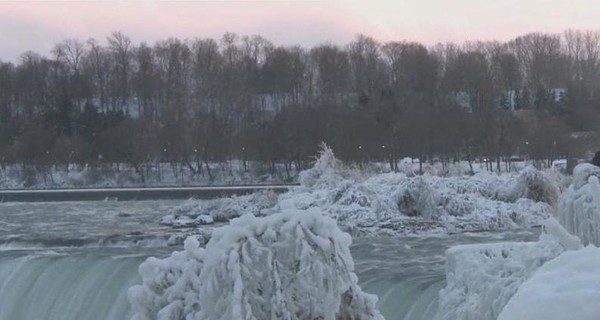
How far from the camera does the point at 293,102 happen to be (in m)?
76.2

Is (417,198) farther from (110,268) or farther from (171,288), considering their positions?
(171,288)

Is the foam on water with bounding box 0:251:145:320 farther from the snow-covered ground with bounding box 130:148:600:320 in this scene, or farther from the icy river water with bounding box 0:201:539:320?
the snow-covered ground with bounding box 130:148:600:320

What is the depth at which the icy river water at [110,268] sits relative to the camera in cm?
1262

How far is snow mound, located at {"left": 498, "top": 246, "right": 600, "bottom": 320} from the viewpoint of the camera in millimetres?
2348

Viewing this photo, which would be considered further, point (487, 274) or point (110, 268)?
point (110, 268)

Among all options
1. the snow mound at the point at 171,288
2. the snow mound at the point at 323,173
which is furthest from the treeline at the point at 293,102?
the snow mound at the point at 171,288

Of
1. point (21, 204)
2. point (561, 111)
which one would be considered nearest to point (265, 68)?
point (561, 111)

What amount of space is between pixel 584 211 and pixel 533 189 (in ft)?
60.3

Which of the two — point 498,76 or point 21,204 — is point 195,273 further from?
point 498,76

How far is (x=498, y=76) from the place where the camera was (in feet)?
260

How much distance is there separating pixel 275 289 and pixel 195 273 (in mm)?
631

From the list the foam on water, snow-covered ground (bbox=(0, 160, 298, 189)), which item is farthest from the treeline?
the foam on water

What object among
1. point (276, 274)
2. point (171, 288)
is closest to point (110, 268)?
point (171, 288)

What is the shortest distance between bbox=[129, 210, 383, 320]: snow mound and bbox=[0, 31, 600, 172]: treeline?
162 feet
